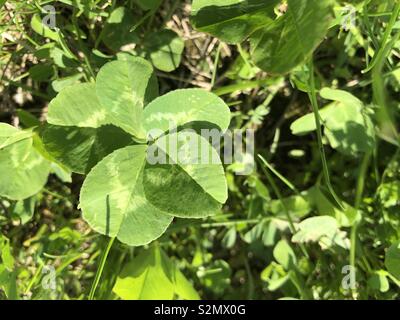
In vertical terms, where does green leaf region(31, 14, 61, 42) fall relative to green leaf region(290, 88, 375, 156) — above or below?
above

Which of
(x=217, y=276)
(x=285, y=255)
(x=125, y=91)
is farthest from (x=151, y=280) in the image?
(x=125, y=91)

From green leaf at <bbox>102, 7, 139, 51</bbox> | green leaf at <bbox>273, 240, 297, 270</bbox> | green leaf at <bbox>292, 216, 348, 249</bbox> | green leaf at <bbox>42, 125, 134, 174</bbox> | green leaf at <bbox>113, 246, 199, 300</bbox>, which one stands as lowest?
green leaf at <bbox>273, 240, 297, 270</bbox>

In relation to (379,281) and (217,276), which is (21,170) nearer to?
(217,276)

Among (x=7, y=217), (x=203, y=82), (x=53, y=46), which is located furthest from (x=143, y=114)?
(x=7, y=217)

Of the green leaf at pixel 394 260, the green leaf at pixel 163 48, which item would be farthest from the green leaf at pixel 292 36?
the green leaf at pixel 394 260

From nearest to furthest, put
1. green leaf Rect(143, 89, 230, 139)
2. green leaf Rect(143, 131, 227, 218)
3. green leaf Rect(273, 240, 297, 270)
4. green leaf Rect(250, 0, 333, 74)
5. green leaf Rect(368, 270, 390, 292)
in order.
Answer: green leaf Rect(250, 0, 333, 74) → green leaf Rect(143, 131, 227, 218) → green leaf Rect(143, 89, 230, 139) → green leaf Rect(368, 270, 390, 292) → green leaf Rect(273, 240, 297, 270)

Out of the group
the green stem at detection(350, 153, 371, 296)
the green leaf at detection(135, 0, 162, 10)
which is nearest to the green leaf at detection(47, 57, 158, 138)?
the green leaf at detection(135, 0, 162, 10)

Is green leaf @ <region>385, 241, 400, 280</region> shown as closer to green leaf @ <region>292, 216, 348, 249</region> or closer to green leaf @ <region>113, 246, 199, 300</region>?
green leaf @ <region>292, 216, 348, 249</region>
